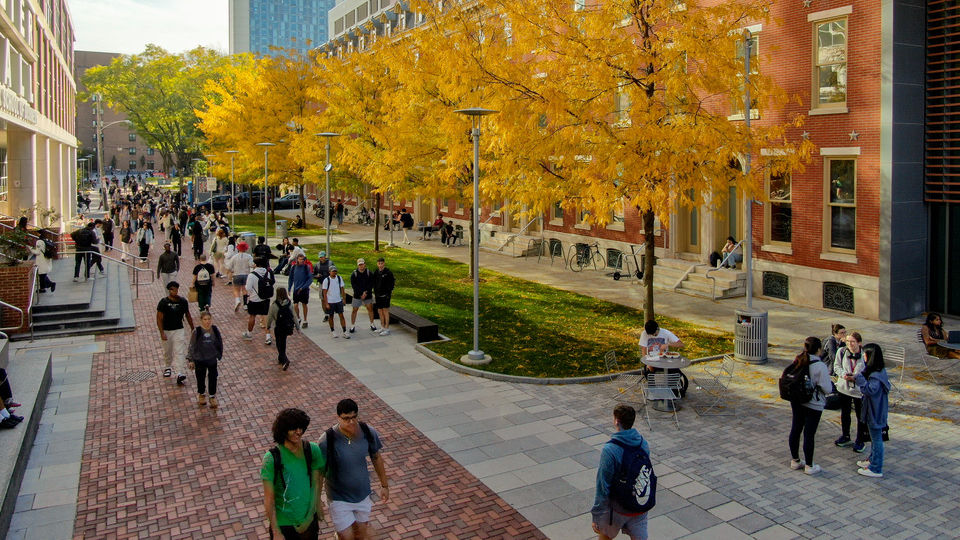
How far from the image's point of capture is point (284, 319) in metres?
15.3

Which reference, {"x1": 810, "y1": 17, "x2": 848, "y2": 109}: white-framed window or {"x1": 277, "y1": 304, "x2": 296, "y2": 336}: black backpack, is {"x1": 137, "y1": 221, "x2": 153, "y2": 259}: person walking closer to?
Answer: {"x1": 277, "y1": 304, "x2": 296, "y2": 336}: black backpack

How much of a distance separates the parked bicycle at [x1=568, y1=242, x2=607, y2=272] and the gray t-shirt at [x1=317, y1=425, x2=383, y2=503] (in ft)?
77.6

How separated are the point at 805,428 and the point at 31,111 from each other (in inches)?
1327

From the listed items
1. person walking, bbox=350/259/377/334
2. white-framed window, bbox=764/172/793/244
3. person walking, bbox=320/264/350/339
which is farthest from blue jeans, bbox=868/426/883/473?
white-framed window, bbox=764/172/793/244

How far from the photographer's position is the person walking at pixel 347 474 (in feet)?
22.8

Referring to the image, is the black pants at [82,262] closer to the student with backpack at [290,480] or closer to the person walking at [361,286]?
the person walking at [361,286]

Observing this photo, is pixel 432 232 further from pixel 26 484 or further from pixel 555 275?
pixel 26 484

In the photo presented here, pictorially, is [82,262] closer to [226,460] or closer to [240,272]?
[240,272]

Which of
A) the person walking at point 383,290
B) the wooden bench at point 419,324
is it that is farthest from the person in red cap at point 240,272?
the person walking at point 383,290

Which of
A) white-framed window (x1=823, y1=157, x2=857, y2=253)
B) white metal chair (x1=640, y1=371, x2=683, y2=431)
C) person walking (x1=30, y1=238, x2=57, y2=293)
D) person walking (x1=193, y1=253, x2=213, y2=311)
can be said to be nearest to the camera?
white metal chair (x1=640, y1=371, x2=683, y2=431)

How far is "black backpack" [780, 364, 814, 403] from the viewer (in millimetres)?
9914

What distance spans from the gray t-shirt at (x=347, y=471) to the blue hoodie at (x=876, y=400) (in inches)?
261

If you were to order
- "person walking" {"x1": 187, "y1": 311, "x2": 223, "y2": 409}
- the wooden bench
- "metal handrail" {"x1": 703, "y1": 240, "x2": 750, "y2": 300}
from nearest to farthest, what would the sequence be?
1. "person walking" {"x1": 187, "y1": 311, "x2": 223, "y2": 409}
2. the wooden bench
3. "metal handrail" {"x1": 703, "y1": 240, "x2": 750, "y2": 300}

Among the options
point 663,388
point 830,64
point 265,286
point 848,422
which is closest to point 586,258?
point 830,64
